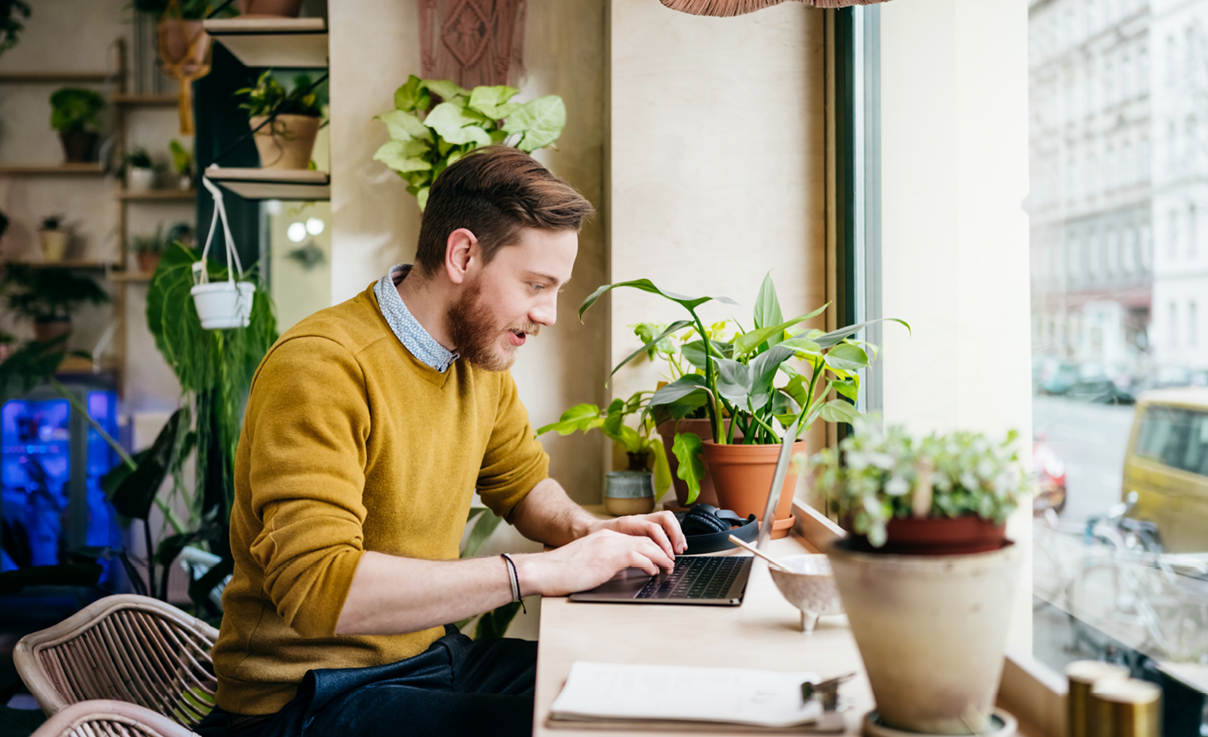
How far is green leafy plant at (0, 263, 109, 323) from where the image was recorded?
297cm

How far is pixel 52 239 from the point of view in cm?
295

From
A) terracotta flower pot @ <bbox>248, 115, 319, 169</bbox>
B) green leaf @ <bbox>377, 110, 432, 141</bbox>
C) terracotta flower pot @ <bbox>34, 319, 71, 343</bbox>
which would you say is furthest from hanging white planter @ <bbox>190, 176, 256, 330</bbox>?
terracotta flower pot @ <bbox>34, 319, 71, 343</bbox>

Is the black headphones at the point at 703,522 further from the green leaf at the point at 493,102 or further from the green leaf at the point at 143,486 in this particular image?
the green leaf at the point at 143,486

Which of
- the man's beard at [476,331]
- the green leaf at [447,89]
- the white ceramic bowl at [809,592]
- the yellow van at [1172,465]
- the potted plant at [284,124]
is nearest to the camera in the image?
the yellow van at [1172,465]

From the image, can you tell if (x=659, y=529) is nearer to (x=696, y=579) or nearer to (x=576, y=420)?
(x=696, y=579)

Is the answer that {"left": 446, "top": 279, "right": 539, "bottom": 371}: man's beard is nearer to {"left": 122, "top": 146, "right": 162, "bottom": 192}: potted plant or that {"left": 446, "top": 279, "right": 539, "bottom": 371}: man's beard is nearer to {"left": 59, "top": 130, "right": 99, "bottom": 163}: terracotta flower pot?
{"left": 122, "top": 146, "right": 162, "bottom": 192}: potted plant

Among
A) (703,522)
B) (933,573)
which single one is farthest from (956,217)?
(933,573)

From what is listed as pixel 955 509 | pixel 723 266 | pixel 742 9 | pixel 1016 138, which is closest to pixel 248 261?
pixel 723 266

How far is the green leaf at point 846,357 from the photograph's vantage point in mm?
1488

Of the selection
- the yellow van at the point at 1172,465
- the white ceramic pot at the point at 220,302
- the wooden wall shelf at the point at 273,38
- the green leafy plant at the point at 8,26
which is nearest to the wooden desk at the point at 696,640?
the yellow van at the point at 1172,465

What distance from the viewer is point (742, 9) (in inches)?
50.6

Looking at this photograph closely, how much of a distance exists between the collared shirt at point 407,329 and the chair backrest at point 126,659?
2.08 feet

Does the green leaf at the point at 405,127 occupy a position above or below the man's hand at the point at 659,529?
above

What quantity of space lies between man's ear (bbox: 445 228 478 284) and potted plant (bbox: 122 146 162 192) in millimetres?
2201
